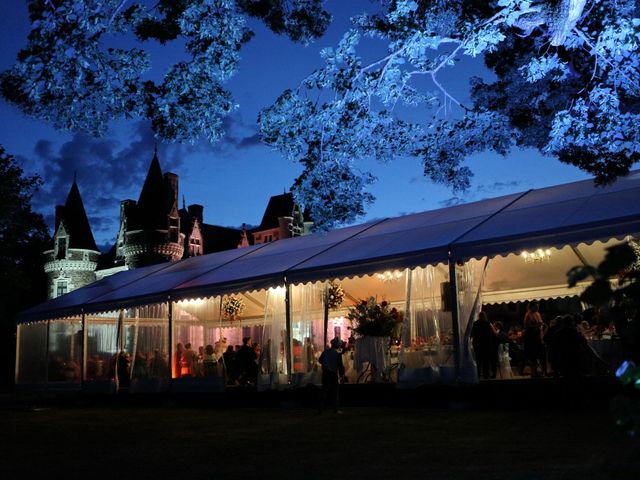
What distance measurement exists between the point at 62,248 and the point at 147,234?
7.49m

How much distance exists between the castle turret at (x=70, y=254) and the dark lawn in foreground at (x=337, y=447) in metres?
38.1

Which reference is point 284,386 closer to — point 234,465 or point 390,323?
point 390,323

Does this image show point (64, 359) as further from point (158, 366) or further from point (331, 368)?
point (331, 368)

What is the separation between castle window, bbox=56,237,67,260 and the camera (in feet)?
154

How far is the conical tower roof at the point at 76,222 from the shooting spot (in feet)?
156

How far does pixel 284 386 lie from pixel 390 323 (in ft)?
6.76

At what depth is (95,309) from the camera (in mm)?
15086

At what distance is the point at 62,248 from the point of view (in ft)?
154

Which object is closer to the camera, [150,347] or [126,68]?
[126,68]

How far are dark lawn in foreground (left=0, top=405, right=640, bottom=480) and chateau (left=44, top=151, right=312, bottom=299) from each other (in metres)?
34.6

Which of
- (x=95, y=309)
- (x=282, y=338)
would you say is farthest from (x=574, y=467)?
(x=95, y=309)

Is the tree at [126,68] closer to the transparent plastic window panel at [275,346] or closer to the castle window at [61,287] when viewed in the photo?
the transparent plastic window panel at [275,346]

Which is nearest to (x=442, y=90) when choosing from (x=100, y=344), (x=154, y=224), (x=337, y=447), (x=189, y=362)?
(x=337, y=447)

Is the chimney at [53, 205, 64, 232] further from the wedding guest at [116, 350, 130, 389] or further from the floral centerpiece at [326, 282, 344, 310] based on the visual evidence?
the floral centerpiece at [326, 282, 344, 310]
